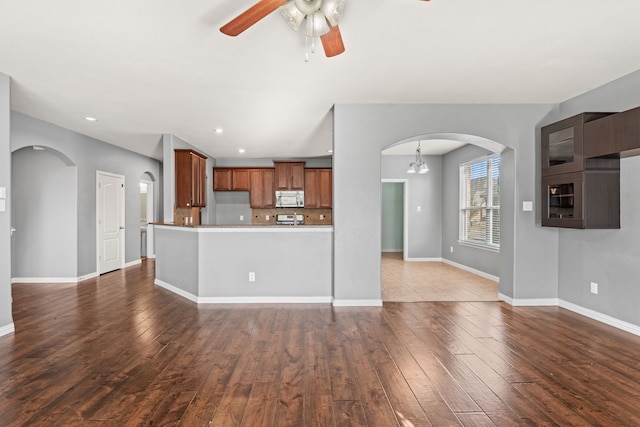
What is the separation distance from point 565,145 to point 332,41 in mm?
3048

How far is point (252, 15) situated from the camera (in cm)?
194

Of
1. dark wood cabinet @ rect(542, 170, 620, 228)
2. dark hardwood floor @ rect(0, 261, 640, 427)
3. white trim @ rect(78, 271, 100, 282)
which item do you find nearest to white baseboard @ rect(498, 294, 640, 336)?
dark hardwood floor @ rect(0, 261, 640, 427)

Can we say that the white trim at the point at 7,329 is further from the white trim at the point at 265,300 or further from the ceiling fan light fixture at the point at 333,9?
the ceiling fan light fixture at the point at 333,9

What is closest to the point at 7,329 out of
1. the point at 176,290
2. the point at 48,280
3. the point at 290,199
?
the point at 176,290

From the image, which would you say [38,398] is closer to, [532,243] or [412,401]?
[412,401]

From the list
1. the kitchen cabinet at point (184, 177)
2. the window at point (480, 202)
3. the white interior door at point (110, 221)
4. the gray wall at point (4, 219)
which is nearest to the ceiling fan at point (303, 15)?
the gray wall at point (4, 219)

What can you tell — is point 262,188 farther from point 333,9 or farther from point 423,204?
point 333,9

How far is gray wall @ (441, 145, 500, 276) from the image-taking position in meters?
6.19

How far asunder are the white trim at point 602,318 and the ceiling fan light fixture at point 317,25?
398 cm

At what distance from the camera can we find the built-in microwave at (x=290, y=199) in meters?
8.07

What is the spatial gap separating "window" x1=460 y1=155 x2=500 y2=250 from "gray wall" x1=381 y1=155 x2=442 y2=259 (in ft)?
2.94

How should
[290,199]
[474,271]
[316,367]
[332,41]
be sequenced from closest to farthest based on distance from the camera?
[332,41]
[316,367]
[474,271]
[290,199]

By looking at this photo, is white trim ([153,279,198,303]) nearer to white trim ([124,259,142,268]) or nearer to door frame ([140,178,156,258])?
white trim ([124,259,142,268])

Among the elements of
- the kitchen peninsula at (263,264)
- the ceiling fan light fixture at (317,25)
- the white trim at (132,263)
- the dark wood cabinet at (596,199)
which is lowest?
the white trim at (132,263)
